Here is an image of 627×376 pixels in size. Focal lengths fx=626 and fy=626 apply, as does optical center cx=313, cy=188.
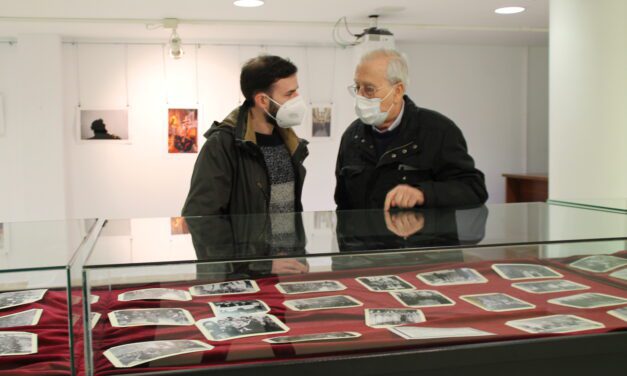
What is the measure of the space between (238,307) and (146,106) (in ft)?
21.2

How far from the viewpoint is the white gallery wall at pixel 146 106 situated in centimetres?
698

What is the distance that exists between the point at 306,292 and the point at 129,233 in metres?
0.44

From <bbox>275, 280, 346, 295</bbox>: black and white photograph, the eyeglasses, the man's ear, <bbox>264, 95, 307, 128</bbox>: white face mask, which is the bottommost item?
<bbox>275, 280, 346, 295</bbox>: black and white photograph

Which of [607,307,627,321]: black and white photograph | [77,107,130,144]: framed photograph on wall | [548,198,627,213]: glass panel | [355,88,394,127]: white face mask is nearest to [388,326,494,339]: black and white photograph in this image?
[607,307,627,321]: black and white photograph

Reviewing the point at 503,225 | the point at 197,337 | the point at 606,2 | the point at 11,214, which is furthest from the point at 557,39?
the point at 11,214

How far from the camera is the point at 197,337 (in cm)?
109

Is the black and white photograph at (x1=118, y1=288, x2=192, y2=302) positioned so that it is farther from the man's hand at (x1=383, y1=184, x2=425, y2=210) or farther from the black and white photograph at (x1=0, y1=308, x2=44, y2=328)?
the man's hand at (x1=383, y1=184, x2=425, y2=210)

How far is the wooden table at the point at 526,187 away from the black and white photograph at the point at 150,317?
251 inches

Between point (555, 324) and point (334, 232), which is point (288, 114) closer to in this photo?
point (334, 232)

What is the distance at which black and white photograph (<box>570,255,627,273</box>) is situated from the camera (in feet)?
4.46

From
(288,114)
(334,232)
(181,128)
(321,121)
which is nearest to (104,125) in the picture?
(181,128)

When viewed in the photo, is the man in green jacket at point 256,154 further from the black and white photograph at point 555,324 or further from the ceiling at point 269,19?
the ceiling at point 269,19

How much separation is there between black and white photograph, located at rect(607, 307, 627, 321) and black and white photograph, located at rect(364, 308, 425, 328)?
424 millimetres

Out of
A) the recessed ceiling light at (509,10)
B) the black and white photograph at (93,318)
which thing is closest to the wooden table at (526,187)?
the recessed ceiling light at (509,10)
